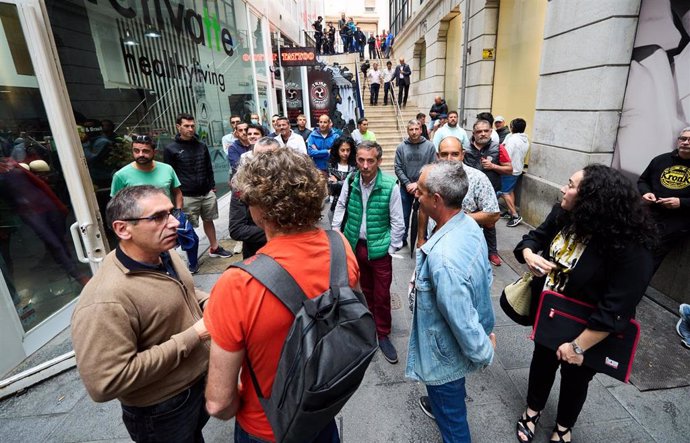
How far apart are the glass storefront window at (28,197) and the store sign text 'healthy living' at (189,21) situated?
7.78 ft

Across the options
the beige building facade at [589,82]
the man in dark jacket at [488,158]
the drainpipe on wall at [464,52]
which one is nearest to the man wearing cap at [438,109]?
the drainpipe on wall at [464,52]

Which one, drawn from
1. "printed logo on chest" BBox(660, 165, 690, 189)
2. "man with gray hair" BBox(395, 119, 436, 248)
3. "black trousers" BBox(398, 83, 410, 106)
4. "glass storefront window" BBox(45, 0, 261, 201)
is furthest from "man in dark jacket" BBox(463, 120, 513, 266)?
"black trousers" BBox(398, 83, 410, 106)

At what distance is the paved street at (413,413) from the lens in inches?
95.5

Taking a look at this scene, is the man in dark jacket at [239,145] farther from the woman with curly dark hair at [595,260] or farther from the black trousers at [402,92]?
the black trousers at [402,92]

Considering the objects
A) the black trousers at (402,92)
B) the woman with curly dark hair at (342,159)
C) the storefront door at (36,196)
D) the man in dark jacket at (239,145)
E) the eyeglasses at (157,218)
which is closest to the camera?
the eyeglasses at (157,218)

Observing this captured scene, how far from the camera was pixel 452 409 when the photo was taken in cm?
206

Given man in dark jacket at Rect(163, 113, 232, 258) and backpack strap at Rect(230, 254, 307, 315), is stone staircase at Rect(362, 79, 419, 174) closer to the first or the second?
man in dark jacket at Rect(163, 113, 232, 258)

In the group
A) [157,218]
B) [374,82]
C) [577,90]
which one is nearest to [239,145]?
[157,218]

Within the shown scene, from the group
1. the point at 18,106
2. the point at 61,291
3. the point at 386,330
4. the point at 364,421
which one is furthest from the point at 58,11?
the point at 364,421

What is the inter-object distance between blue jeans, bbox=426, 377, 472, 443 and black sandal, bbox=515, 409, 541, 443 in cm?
54

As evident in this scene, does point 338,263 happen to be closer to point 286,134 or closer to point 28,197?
point 28,197

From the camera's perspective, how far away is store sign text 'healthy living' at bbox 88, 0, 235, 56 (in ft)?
19.1

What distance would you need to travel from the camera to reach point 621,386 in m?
2.79

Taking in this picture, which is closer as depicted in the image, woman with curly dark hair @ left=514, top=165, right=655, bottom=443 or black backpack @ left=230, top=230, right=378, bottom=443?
black backpack @ left=230, top=230, right=378, bottom=443
